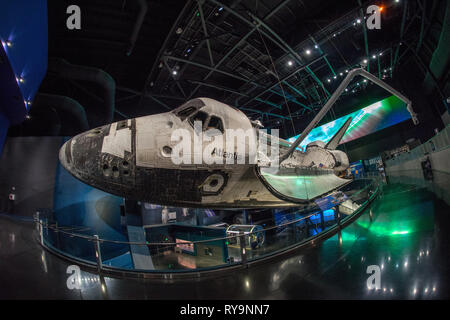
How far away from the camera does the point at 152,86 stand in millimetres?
9336

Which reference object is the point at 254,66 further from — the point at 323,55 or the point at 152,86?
the point at 152,86

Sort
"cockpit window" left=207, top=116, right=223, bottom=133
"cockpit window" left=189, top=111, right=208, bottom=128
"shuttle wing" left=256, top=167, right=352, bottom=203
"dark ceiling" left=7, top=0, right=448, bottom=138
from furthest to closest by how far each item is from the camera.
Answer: "dark ceiling" left=7, top=0, right=448, bottom=138, "shuttle wing" left=256, top=167, right=352, bottom=203, "cockpit window" left=207, top=116, right=223, bottom=133, "cockpit window" left=189, top=111, right=208, bottom=128

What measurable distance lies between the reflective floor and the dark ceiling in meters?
6.37

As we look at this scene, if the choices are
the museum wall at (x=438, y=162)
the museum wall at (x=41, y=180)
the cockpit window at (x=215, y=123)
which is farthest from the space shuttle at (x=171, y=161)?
the museum wall at (x=41, y=180)

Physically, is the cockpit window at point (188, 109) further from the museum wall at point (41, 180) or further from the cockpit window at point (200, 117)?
the museum wall at point (41, 180)

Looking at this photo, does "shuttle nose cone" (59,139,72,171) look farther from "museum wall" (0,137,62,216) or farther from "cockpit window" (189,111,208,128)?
"museum wall" (0,137,62,216)

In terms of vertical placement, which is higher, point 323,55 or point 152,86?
point 323,55

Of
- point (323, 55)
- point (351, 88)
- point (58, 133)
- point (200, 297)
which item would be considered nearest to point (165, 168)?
point (200, 297)

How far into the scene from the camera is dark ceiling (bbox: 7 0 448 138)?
6391 mm

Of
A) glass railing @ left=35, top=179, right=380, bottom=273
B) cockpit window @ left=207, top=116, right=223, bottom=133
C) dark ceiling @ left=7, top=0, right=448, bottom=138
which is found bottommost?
glass railing @ left=35, top=179, right=380, bottom=273

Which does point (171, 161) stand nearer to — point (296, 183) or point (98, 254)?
point (98, 254)

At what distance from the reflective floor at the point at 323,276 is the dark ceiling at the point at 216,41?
637 cm

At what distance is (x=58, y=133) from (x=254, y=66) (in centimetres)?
1392

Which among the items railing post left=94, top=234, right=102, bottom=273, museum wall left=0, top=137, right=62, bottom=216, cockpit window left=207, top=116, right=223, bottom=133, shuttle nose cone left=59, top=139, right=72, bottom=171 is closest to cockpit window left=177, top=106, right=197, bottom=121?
cockpit window left=207, top=116, right=223, bottom=133
